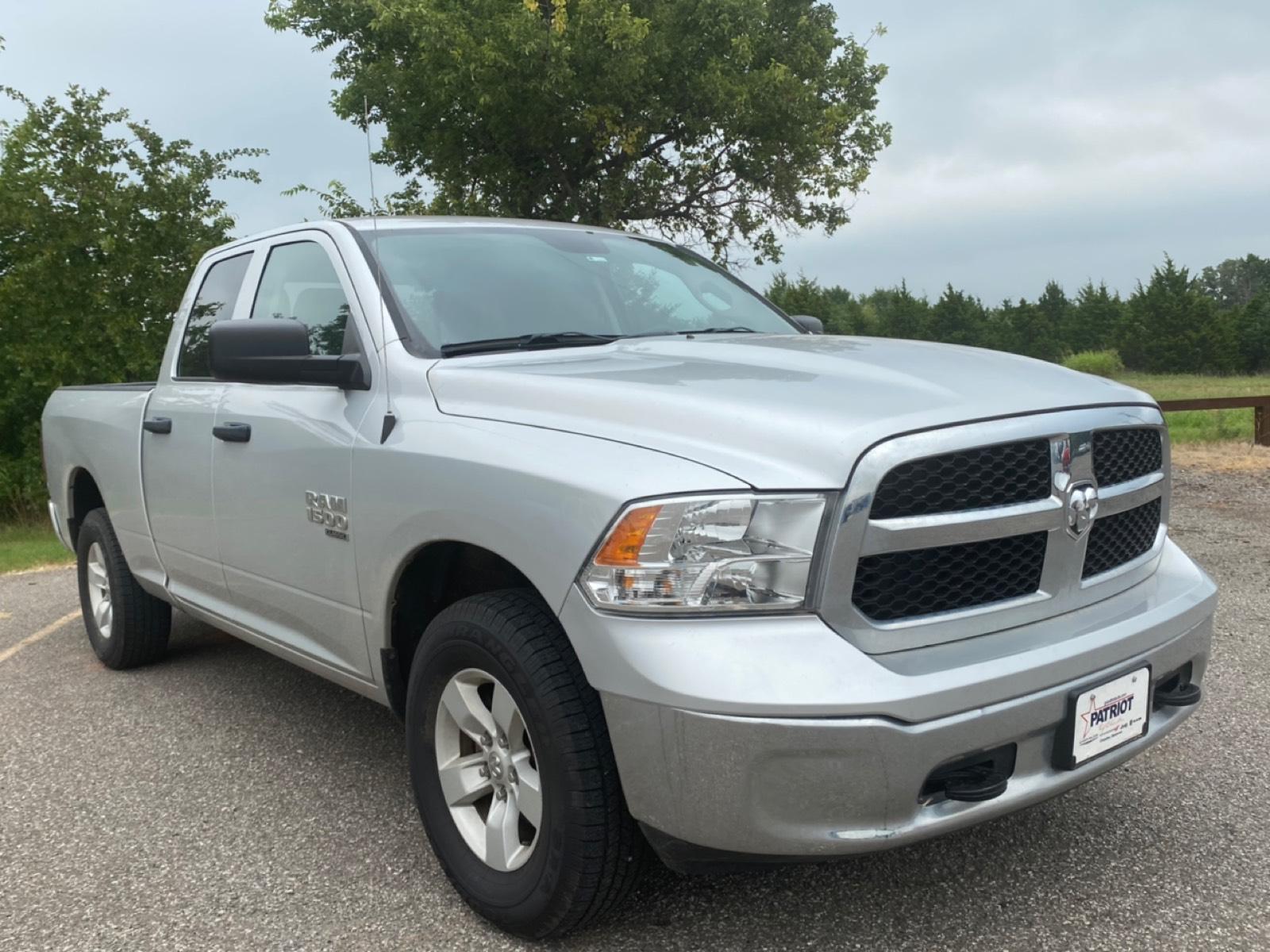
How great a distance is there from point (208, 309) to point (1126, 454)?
11.5ft

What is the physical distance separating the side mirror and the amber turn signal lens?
1182 millimetres

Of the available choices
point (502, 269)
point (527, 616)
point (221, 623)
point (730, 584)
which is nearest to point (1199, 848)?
point (730, 584)

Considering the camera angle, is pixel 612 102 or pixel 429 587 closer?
pixel 429 587

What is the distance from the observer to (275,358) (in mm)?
3006

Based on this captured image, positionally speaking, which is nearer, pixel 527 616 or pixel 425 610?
pixel 527 616

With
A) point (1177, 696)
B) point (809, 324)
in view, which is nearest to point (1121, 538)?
point (1177, 696)

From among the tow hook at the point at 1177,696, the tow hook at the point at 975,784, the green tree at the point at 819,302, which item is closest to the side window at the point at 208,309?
the tow hook at the point at 975,784

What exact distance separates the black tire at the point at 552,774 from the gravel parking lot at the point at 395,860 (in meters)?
0.16

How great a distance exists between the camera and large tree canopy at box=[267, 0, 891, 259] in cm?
1727

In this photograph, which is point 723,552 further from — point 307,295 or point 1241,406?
point 1241,406

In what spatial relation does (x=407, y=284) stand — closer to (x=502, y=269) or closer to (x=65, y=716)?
(x=502, y=269)

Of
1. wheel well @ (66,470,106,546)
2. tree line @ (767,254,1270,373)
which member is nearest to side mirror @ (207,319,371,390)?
wheel well @ (66,470,106,546)

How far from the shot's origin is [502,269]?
11.3 ft

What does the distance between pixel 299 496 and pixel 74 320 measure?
1367 centimetres
